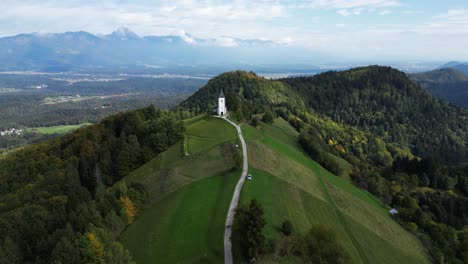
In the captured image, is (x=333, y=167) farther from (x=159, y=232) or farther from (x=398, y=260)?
(x=159, y=232)

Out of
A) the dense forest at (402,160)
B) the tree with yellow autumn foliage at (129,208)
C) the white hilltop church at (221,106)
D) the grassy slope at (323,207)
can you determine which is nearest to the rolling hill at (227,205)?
the grassy slope at (323,207)

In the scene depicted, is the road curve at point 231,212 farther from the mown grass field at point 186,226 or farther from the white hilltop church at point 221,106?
the white hilltop church at point 221,106

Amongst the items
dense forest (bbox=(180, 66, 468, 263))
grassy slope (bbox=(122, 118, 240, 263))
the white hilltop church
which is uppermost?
the white hilltop church

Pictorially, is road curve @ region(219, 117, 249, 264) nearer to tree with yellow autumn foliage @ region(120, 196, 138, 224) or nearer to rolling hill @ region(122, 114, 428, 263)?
rolling hill @ region(122, 114, 428, 263)

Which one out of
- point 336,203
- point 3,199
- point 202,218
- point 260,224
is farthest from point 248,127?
point 3,199

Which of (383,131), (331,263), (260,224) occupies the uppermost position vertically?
(260,224)

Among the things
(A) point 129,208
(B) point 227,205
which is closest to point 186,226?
(B) point 227,205

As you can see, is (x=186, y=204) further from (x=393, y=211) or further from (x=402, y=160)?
(x=402, y=160)

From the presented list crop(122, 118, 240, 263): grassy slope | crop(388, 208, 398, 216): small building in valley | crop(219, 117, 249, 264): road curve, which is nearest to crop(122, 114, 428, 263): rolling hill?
crop(122, 118, 240, 263): grassy slope
